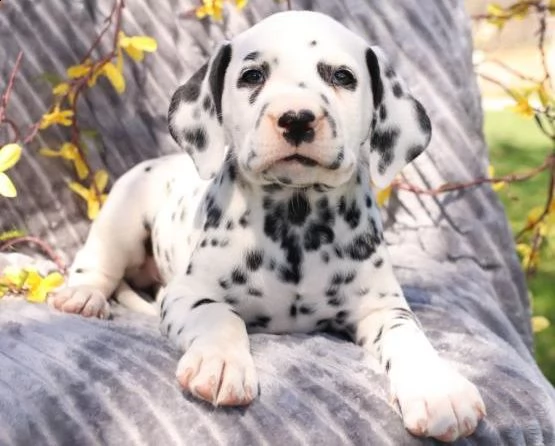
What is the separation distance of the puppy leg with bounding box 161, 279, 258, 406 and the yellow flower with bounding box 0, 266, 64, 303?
0.60 metres

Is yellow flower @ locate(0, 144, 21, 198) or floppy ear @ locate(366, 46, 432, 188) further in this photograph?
yellow flower @ locate(0, 144, 21, 198)

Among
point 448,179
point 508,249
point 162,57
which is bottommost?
point 508,249

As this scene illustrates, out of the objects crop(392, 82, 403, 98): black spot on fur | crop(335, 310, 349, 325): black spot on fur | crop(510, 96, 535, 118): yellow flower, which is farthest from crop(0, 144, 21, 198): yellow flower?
crop(510, 96, 535, 118): yellow flower

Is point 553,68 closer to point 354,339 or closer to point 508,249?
point 508,249

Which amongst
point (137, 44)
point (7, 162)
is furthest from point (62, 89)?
point (7, 162)

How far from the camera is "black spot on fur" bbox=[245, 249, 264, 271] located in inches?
107

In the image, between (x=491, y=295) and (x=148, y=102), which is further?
(x=148, y=102)

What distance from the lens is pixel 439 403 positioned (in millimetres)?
2209

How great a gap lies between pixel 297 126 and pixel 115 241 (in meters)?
1.36

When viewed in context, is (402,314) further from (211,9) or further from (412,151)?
(211,9)

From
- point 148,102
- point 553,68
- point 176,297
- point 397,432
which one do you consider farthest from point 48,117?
point 553,68

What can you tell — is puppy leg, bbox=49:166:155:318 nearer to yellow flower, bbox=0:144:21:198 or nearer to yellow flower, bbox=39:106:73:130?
yellow flower, bbox=39:106:73:130

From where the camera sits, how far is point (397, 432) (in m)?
2.27

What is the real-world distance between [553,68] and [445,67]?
733 cm
